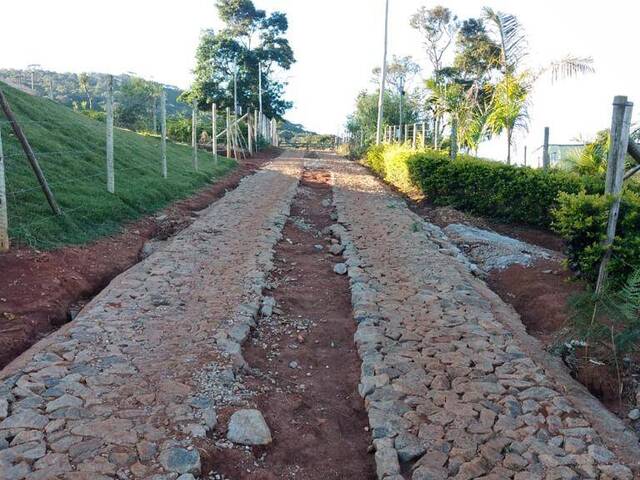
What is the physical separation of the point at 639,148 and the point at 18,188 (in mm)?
7711

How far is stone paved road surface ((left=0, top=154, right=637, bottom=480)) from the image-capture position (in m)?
3.26

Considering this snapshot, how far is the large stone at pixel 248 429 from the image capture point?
3.55 m

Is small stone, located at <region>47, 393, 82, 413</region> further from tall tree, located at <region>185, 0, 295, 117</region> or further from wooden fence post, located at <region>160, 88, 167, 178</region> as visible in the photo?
tall tree, located at <region>185, 0, 295, 117</region>

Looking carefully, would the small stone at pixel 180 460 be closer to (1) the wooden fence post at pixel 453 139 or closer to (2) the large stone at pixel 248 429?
(2) the large stone at pixel 248 429

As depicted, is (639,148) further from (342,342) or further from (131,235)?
(131,235)

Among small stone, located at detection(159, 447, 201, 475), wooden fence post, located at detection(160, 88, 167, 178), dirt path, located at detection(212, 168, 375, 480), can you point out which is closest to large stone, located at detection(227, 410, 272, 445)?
dirt path, located at detection(212, 168, 375, 480)

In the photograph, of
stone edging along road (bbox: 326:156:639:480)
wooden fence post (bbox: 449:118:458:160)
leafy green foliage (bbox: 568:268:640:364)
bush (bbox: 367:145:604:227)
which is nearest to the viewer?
stone edging along road (bbox: 326:156:639:480)

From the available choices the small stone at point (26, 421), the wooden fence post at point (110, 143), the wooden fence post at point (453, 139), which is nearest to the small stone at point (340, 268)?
the small stone at point (26, 421)

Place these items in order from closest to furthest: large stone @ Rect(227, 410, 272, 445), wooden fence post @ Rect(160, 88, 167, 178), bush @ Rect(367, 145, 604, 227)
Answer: large stone @ Rect(227, 410, 272, 445), bush @ Rect(367, 145, 604, 227), wooden fence post @ Rect(160, 88, 167, 178)

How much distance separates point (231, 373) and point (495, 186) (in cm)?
815

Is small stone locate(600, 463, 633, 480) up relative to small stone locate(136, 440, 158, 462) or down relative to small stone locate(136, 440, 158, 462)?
down

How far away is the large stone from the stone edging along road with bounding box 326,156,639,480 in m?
0.73

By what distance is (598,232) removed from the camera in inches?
218

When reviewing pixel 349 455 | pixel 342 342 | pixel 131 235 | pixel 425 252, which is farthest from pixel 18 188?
pixel 349 455
